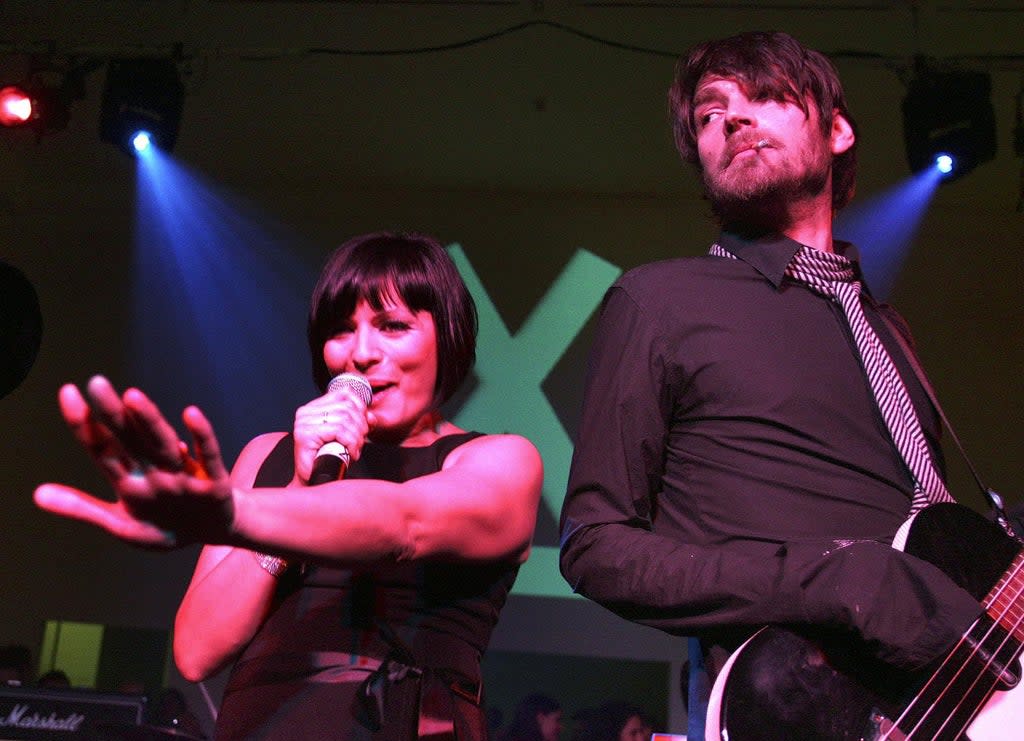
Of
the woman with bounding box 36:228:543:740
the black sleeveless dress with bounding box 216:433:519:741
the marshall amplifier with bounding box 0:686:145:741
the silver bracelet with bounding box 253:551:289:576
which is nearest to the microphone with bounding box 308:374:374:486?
the woman with bounding box 36:228:543:740

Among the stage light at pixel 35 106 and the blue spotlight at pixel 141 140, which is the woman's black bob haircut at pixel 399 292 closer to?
the blue spotlight at pixel 141 140

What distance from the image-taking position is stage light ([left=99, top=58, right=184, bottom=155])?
576cm

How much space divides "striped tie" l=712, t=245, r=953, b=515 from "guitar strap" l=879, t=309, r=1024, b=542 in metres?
0.07

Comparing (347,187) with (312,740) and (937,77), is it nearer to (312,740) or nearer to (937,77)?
(937,77)

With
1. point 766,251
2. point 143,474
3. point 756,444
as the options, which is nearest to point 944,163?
point 766,251

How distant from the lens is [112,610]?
7.19m

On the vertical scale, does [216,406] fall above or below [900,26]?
below

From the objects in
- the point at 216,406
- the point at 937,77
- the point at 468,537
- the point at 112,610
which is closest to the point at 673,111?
the point at 468,537

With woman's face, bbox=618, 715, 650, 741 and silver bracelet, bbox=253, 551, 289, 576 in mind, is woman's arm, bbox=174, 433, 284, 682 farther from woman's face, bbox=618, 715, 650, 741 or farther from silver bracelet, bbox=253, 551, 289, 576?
woman's face, bbox=618, 715, 650, 741

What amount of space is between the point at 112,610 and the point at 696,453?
6502mm

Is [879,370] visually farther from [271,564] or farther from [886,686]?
[271,564]

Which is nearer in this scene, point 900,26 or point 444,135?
point 900,26

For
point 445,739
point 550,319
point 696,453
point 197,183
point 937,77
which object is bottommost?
point 445,739

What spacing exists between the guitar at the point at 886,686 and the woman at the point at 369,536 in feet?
1.55
